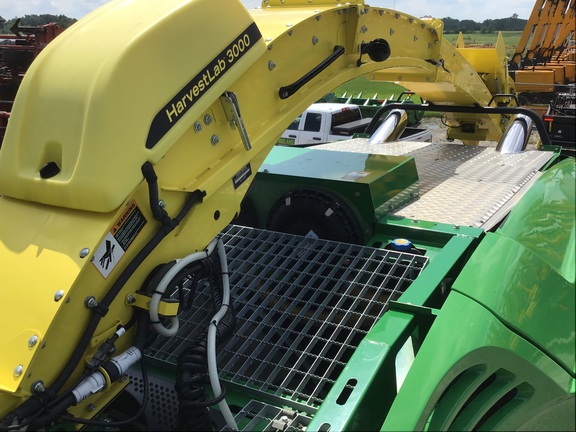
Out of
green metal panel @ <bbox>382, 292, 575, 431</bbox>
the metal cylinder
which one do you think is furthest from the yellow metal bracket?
the metal cylinder

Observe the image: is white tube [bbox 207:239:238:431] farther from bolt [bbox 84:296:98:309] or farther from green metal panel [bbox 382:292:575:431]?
green metal panel [bbox 382:292:575:431]

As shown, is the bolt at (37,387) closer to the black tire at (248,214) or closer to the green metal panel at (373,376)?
the green metal panel at (373,376)

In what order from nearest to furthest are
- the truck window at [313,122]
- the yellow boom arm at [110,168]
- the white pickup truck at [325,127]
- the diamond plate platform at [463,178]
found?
1. the yellow boom arm at [110,168]
2. the diamond plate platform at [463,178]
3. the white pickup truck at [325,127]
4. the truck window at [313,122]

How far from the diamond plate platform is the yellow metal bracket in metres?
1.79

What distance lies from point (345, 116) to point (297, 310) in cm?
937

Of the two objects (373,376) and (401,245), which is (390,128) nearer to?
(401,245)

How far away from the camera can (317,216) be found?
3.25 m

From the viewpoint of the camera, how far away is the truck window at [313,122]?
11328 mm

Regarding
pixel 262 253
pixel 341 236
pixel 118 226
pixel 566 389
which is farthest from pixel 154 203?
pixel 566 389

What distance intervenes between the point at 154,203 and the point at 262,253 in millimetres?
1156

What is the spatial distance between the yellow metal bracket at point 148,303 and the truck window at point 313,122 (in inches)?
375

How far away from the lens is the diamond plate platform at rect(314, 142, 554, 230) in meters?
3.51

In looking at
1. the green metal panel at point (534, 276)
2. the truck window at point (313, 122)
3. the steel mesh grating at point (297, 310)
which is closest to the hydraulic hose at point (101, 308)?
the steel mesh grating at point (297, 310)

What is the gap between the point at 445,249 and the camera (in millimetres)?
2771
